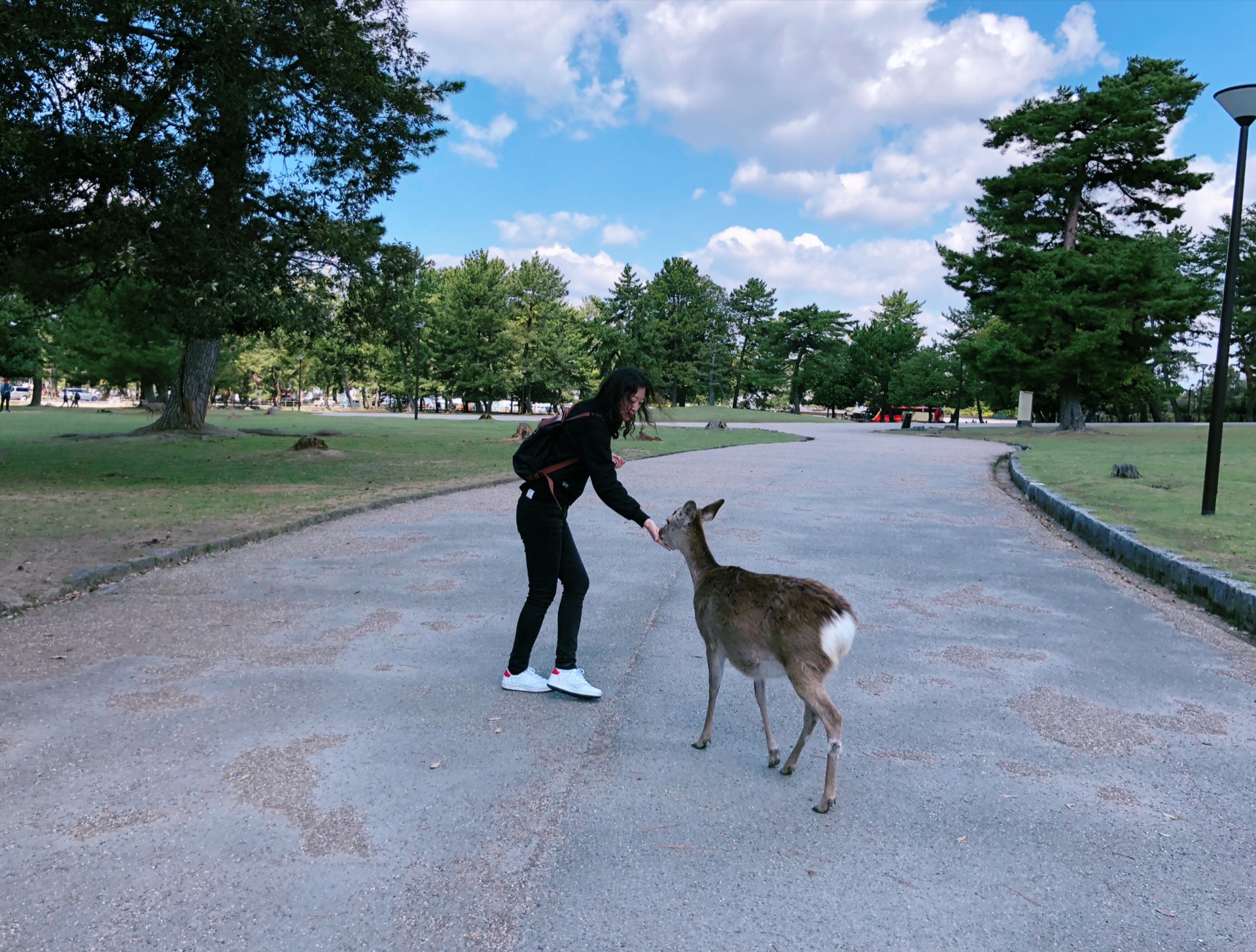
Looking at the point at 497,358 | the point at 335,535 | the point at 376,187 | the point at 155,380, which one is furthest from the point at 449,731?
the point at 497,358

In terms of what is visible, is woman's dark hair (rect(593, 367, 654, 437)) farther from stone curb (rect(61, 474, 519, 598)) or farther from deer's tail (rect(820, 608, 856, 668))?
stone curb (rect(61, 474, 519, 598))

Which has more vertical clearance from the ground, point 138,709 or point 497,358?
point 497,358

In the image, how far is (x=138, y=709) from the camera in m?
4.30

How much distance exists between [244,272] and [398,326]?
6.14m

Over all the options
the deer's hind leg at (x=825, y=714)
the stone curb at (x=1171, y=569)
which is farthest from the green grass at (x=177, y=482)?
the stone curb at (x=1171, y=569)

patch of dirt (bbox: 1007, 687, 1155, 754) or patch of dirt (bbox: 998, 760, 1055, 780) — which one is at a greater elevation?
patch of dirt (bbox: 1007, 687, 1155, 754)

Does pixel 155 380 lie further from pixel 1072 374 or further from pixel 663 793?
pixel 663 793

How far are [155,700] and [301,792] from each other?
156 cm

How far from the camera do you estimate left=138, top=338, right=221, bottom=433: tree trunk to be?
25359 millimetres

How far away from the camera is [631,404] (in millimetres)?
4547

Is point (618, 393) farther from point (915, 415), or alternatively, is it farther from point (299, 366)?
point (299, 366)

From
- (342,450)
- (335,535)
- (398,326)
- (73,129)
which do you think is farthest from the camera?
(342,450)

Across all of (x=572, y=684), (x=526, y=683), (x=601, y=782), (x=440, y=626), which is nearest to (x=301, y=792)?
(x=601, y=782)

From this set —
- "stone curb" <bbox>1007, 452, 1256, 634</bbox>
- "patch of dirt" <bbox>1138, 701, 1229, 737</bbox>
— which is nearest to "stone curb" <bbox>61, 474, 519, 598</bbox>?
"patch of dirt" <bbox>1138, 701, 1229, 737</bbox>
